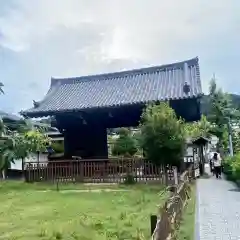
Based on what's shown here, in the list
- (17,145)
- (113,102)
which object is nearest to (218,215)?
(17,145)

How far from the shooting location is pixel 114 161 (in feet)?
59.1

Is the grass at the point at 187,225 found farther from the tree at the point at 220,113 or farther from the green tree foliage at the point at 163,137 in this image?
the tree at the point at 220,113

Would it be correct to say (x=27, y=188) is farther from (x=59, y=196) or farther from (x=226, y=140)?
(x=226, y=140)

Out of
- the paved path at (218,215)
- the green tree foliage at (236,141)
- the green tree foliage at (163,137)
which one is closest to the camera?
the paved path at (218,215)

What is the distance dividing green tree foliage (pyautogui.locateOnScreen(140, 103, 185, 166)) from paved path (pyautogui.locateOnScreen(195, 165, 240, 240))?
251 cm

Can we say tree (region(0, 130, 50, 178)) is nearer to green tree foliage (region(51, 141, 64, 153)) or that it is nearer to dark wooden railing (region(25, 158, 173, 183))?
dark wooden railing (region(25, 158, 173, 183))

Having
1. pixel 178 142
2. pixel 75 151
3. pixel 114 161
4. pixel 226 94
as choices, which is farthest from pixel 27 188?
pixel 226 94

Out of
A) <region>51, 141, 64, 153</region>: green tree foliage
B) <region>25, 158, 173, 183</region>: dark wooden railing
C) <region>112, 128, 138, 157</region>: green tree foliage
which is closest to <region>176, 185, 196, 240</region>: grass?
<region>25, 158, 173, 183</region>: dark wooden railing

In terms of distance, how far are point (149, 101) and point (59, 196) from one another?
7.86 metres

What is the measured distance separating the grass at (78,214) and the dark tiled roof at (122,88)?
20.5 ft

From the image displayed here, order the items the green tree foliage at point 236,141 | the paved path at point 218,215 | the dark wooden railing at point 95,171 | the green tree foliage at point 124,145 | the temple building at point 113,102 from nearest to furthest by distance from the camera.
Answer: the paved path at point 218,215 < the dark wooden railing at point 95,171 < the temple building at point 113,102 < the green tree foliage at point 236,141 < the green tree foliage at point 124,145

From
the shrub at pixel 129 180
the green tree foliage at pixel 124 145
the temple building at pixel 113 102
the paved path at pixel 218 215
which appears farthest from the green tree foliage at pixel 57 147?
the paved path at pixel 218 215

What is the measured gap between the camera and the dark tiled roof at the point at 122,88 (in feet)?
68.5

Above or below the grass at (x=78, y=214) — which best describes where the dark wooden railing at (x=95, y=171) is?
above
